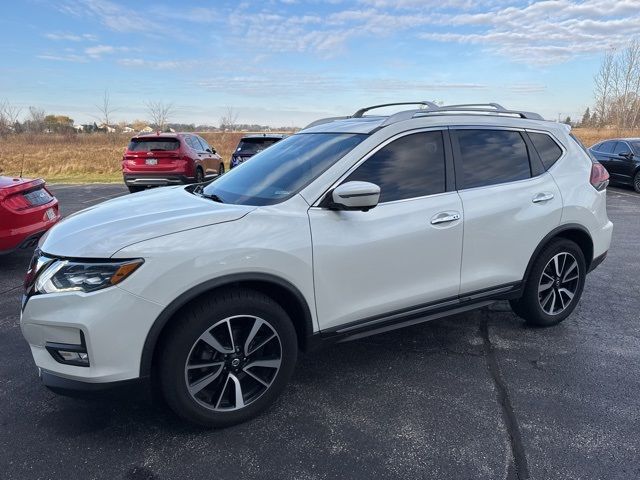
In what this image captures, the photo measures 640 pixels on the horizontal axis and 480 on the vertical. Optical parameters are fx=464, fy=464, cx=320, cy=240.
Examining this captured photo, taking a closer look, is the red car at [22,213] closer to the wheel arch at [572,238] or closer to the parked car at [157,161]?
the wheel arch at [572,238]

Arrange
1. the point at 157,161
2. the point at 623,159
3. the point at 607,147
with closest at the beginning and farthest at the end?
the point at 157,161, the point at 623,159, the point at 607,147

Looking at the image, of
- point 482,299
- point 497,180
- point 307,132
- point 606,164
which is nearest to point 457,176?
point 497,180

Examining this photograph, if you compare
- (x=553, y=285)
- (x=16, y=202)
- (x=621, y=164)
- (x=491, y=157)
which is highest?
(x=491, y=157)

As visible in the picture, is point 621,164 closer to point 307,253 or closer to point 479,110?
point 479,110

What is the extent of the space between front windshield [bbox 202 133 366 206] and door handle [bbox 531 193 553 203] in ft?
5.12

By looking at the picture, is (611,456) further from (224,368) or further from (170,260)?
(170,260)

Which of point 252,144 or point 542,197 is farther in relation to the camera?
point 252,144

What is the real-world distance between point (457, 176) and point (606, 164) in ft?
45.8

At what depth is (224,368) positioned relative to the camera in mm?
2676

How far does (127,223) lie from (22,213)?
373cm

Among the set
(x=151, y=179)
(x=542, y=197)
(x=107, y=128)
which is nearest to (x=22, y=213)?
(x=542, y=197)

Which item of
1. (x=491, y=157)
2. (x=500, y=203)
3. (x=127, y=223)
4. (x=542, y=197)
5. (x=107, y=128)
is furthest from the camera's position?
(x=107, y=128)

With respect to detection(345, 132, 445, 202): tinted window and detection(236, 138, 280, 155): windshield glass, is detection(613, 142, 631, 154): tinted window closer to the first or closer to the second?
detection(236, 138, 280, 155): windshield glass

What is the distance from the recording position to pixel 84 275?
2.37 meters
